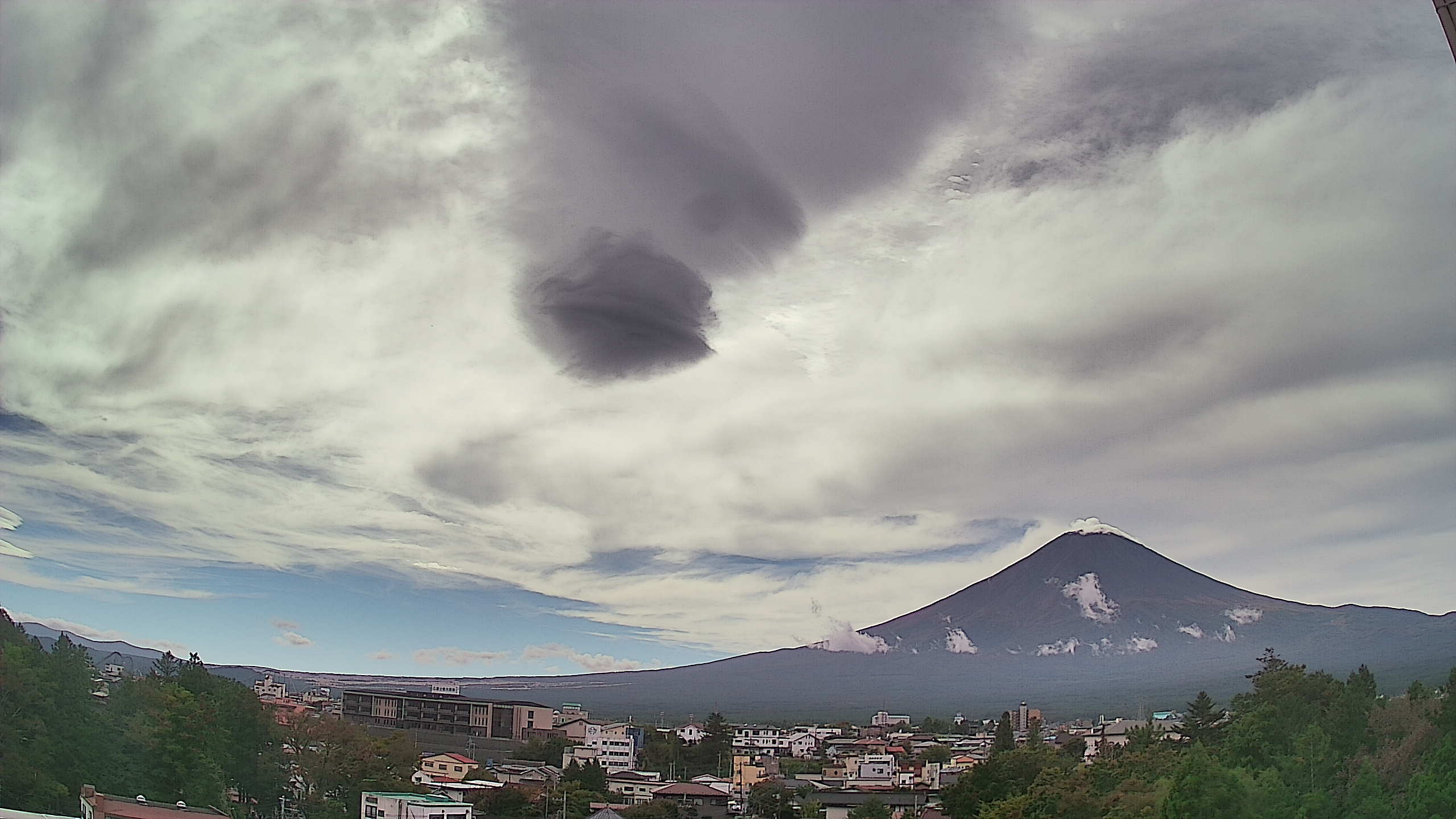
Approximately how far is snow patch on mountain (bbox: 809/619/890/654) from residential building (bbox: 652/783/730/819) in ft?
12.5

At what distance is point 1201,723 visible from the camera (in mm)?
11828

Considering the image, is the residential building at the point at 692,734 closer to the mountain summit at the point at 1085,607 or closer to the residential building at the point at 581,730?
the residential building at the point at 581,730

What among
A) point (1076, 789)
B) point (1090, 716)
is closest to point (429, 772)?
point (1076, 789)

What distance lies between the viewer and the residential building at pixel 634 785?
38.7 feet

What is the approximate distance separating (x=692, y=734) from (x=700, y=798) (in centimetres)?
177

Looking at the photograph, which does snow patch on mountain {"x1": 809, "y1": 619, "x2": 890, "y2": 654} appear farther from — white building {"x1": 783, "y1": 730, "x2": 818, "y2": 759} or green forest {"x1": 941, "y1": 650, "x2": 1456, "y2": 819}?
green forest {"x1": 941, "y1": 650, "x2": 1456, "y2": 819}

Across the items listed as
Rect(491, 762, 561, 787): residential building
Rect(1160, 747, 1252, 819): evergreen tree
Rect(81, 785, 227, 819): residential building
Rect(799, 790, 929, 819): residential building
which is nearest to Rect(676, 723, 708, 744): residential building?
Rect(491, 762, 561, 787): residential building

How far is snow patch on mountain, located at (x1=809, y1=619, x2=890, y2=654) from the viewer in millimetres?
15836

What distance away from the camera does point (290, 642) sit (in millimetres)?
13586

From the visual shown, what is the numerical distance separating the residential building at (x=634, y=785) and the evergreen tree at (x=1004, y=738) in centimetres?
374

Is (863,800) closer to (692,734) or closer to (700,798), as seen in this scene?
(700,798)

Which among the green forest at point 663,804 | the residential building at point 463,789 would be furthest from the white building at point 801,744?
the residential building at point 463,789

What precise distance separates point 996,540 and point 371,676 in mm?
8110

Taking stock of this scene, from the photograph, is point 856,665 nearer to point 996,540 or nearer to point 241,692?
point 996,540
